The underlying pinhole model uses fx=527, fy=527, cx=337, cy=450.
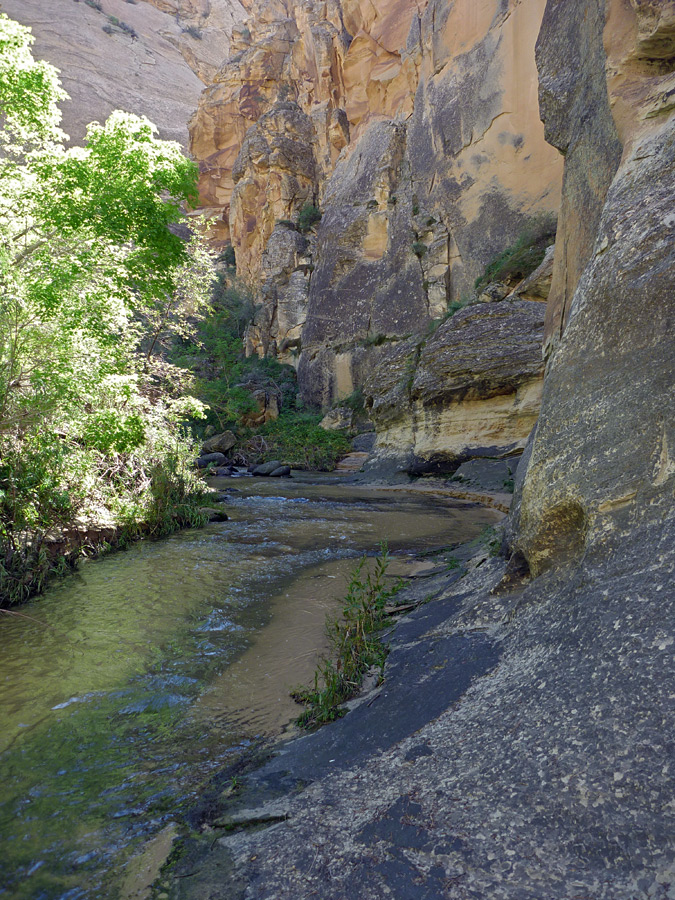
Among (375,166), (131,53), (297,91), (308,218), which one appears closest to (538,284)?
(375,166)

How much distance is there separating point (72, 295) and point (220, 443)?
17556 millimetres

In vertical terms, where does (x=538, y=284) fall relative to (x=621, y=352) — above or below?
above

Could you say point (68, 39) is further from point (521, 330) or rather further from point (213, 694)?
point (213, 694)

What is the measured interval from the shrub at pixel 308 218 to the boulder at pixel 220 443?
55.5 feet

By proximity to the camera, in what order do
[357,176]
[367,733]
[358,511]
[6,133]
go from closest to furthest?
1. [367,733]
2. [6,133]
3. [358,511]
4. [357,176]

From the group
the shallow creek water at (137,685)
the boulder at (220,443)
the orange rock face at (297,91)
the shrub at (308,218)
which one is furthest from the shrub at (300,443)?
the shrub at (308,218)

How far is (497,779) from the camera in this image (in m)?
1.80

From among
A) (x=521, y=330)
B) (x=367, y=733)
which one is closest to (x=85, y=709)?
(x=367, y=733)

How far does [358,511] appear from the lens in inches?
427

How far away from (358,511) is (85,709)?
7835mm

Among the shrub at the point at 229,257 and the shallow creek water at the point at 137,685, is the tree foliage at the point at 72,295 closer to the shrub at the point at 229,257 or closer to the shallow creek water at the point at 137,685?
the shallow creek water at the point at 137,685

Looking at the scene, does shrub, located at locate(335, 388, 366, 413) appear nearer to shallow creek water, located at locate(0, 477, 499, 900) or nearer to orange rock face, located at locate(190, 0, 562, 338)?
orange rock face, located at locate(190, 0, 562, 338)

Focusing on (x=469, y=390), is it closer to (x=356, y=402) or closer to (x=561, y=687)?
(x=356, y=402)

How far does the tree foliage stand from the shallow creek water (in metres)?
1.22
